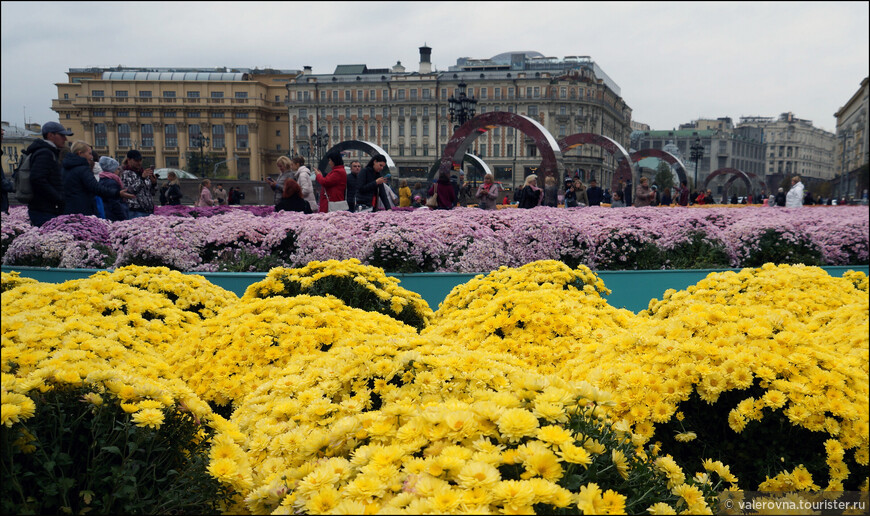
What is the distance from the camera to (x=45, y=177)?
6.85 meters

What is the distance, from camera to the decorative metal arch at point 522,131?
1638cm

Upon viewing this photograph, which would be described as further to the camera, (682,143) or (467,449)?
(682,143)

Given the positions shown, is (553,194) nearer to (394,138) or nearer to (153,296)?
(153,296)

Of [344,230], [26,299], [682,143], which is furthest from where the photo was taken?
[682,143]

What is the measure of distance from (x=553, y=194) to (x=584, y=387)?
14.1m

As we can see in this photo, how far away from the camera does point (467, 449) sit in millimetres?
1559

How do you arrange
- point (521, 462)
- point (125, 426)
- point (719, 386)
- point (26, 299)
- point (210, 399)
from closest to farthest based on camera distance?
point (521, 462)
point (125, 426)
point (719, 386)
point (210, 399)
point (26, 299)

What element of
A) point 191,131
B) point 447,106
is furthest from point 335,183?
point 191,131

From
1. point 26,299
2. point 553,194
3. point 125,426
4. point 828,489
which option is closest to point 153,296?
point 26,299

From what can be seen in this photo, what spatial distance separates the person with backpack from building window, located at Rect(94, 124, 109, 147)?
107m

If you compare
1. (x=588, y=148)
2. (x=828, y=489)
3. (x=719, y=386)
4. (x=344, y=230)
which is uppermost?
(x=588, y=148)

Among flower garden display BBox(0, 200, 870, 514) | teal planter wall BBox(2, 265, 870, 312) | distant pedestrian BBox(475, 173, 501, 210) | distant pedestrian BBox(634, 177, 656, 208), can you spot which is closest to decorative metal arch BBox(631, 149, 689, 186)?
distant pedestrian BBox(634, 177, 656, 208)

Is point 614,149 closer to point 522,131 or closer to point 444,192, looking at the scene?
point 522,131

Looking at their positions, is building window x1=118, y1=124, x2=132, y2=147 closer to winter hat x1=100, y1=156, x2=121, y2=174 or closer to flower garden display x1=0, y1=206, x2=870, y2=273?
winter hat x1=100, y1=156, x2=121, y2=174
